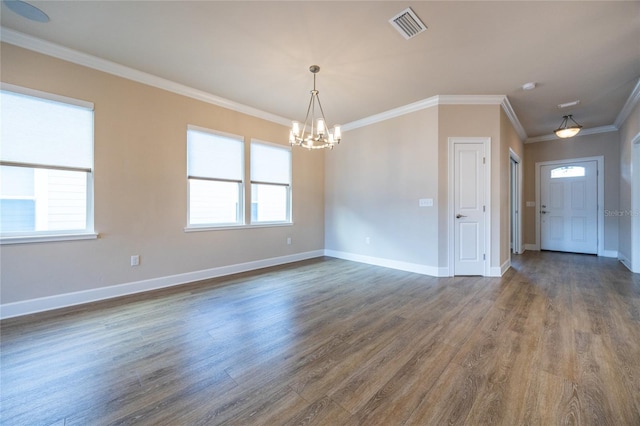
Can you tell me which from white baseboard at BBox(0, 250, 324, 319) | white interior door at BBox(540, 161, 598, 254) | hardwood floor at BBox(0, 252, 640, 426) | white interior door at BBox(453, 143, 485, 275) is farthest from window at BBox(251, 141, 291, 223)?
white interior door at BBox(540, 161, 598, 254)

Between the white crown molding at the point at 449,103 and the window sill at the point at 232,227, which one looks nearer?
the window sill at the point at 232,227

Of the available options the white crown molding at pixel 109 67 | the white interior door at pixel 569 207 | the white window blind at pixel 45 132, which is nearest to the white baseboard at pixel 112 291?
the white window blind at pixel 45 132

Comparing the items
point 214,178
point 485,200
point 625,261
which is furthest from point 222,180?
point 625,261

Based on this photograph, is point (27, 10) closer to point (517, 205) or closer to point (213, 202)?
point (213, 202)

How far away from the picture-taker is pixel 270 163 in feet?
16.3

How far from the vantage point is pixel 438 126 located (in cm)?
417

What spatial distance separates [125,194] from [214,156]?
136 cm

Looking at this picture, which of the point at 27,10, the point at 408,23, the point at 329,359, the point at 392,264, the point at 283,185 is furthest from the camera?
the point at 283,185

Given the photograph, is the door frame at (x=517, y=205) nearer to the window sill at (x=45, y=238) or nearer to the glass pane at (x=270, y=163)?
the glass pane at (x=270, y=163)

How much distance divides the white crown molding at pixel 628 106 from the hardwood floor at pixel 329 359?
2.91m

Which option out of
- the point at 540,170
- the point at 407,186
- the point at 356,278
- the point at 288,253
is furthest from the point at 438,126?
the point at 540,170

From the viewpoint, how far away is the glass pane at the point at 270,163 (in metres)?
4.74

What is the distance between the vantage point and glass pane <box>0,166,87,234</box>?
2654mm

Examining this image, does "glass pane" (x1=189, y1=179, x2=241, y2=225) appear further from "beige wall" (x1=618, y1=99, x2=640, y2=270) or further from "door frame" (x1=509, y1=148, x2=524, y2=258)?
"beige wall" (x1=618, y1=99, x2=640, y2=270)
